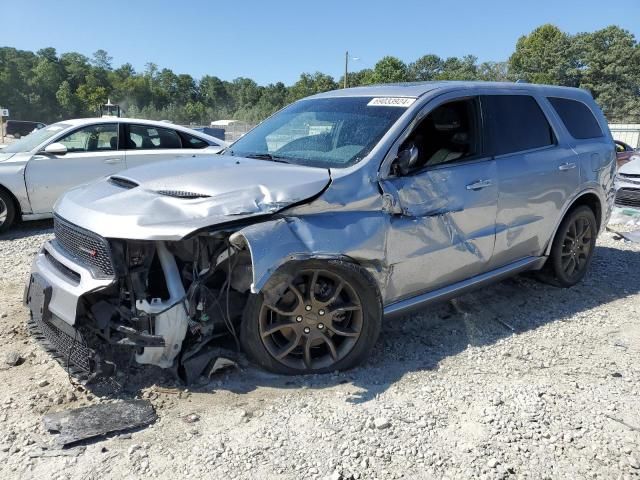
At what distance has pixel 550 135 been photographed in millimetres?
4742

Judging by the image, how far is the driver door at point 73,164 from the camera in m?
7.18

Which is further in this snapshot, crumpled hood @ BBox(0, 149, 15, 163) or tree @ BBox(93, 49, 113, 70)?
tree @ BBox(93, 49, 113, 70)

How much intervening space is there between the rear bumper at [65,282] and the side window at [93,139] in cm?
469

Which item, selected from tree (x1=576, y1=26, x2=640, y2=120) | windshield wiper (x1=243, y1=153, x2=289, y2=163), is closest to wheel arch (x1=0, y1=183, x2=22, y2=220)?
windshield wiper (x1=243, y1=153, x2=289, y2=163)

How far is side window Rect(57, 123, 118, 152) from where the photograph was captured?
24.7 feet

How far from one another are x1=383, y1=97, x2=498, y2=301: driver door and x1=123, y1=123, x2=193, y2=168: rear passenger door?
5.09 metres

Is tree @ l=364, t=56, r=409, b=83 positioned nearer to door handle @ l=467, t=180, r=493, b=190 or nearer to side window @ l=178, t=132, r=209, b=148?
side window @ l=178, t=132, r=209, b=148

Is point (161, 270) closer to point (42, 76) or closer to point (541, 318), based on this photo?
point (541, 318)

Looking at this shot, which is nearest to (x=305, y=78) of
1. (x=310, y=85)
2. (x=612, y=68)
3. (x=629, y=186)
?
(x=310, y=85)

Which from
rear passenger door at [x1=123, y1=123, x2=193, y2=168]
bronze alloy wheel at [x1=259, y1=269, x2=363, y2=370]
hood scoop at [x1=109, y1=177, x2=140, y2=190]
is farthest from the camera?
rear passenger door at [x1=123, y1=123, x2=193, y2=168]

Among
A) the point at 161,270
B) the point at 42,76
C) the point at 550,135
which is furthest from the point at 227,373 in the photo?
the point at 42,76

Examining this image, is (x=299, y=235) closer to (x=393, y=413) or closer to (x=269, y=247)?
(x=269, y=247)

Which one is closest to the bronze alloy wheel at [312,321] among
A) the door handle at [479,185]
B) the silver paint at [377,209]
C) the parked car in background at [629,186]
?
the silver paint at [377,209]

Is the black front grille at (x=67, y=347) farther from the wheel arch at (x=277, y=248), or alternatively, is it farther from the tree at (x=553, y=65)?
the tree at (x=553, y=65)
